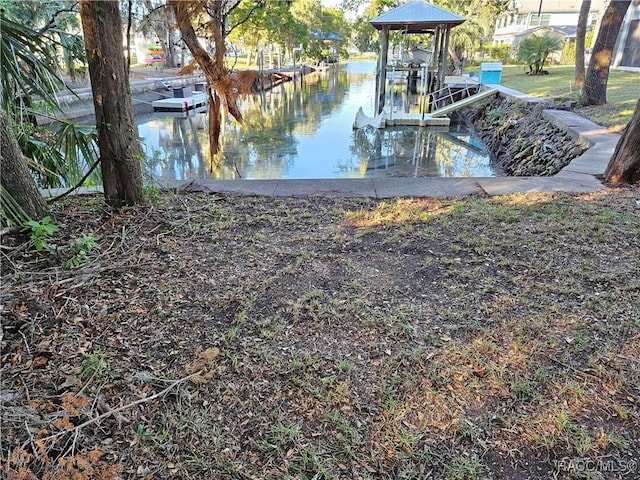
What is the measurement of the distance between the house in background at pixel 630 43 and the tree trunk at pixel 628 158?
1874cm

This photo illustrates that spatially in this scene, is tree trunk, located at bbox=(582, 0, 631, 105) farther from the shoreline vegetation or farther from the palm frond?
the palm frond

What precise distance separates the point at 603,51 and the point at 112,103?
949 cm

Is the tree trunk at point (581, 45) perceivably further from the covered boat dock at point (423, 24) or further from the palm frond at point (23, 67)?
the palm frond at point (23, 67)

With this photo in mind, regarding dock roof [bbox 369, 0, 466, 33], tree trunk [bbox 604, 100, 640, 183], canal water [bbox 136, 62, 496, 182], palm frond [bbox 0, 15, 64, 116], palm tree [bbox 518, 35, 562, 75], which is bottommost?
canal water [bbox 136, 62, 496, 182]

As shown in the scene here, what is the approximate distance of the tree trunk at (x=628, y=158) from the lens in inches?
166

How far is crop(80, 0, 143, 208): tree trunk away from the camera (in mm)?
2729

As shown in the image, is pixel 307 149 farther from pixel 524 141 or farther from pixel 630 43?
pixel 630 43

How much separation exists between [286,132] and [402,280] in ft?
31.5

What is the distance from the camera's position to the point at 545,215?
3.55 meters

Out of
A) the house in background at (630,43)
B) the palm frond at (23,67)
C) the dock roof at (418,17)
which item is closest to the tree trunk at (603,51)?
the dock roof at (418,17)

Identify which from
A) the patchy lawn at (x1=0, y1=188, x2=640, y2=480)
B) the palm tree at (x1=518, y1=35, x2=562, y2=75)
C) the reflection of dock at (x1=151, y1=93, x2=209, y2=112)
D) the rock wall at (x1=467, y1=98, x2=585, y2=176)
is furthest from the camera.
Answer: the palm tree at (x1=518, y1=35, x2=562, y2=75)

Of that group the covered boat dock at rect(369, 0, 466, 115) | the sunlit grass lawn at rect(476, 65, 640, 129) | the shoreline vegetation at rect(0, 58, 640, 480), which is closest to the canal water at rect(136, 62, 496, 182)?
the covered boat dock at rect(369, 0, 466, 115)

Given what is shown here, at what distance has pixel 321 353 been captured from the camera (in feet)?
6.59

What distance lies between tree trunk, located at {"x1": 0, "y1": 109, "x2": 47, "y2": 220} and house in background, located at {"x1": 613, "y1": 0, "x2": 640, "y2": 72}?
23228 mm
